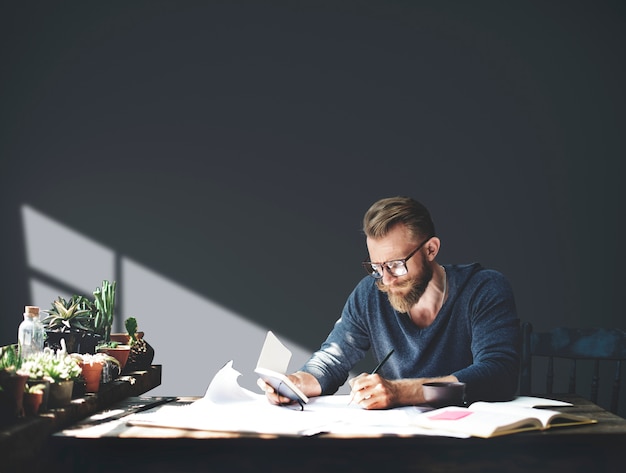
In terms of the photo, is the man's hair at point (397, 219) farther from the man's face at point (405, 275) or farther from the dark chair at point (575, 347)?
the dark chair at point (575, 347)

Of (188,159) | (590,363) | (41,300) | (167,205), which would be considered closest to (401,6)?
(188,159)

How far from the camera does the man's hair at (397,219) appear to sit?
2.16m

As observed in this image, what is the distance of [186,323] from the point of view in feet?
11.4

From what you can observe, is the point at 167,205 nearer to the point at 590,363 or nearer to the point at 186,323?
the point at 186,323

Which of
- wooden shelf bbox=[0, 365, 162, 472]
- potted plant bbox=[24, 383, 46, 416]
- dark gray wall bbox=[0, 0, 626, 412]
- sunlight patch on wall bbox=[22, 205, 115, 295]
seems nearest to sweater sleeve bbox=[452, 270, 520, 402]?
wooden shelf bbox=[0, 365, 162, 472]

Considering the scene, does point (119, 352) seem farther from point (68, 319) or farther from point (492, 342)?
point (492, 342)

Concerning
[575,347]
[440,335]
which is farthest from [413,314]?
[575,347]

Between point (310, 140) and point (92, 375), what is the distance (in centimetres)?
212

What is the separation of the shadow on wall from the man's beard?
1360mm

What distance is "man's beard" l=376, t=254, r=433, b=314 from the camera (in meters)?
2.18

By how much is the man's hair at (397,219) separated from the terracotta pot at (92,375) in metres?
0.93

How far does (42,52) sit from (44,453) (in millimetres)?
2800

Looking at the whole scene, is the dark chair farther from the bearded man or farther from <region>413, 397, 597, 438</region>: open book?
<region>413, 397, 597, 438</region>: open book

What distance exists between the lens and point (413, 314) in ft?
7.57
